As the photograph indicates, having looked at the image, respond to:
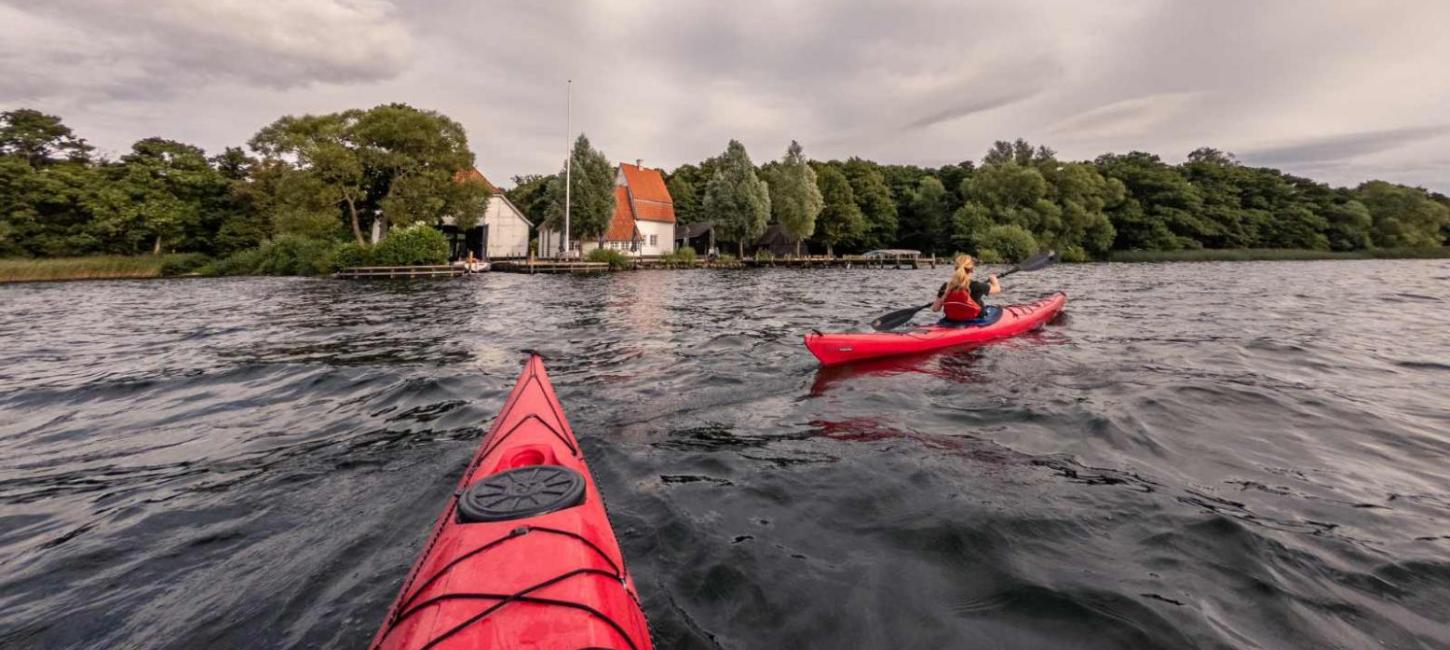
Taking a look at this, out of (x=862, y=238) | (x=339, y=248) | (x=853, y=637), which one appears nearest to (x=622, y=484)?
→ (x=853, y=637)

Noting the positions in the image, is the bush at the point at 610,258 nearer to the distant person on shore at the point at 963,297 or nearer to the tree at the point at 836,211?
the tree at the point at 836,211

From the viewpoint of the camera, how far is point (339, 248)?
32.5 meters

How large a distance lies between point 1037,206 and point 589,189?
46111mm

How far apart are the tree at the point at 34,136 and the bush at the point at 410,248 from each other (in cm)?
3176

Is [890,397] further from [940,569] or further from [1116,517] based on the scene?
[940,569]

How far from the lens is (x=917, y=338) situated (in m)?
8.73

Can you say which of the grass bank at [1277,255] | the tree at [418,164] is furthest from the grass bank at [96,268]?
the grass bank at [1277,255]

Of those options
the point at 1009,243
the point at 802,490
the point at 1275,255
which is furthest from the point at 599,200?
the point at 1275,255

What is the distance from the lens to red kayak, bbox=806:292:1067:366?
793 centimetres

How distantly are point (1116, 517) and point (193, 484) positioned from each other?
21.8 ft

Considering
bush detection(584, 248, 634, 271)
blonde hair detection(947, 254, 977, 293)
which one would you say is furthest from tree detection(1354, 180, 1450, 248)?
blonde hair detection(947, 254, 977, 293)

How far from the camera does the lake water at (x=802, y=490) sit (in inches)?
109

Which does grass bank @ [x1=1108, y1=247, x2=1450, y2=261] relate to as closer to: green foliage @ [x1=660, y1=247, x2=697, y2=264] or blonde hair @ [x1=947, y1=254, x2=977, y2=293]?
green foliage @ [x1=660, y1=247, x2=697, y2=264]

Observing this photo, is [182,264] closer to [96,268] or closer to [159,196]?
[96,268]
